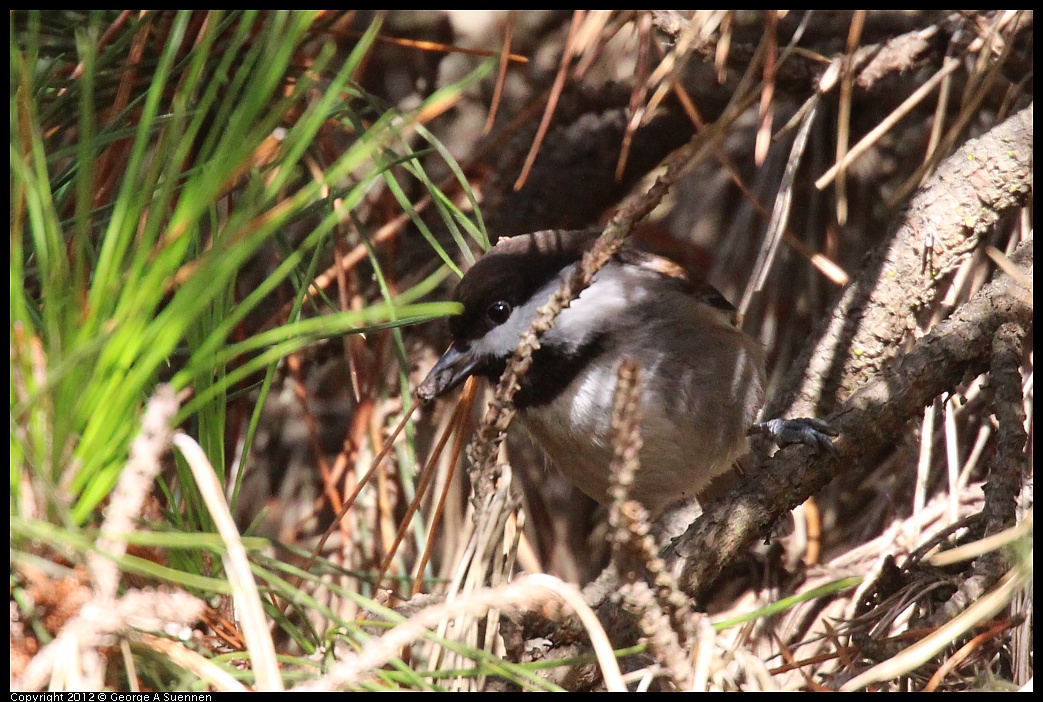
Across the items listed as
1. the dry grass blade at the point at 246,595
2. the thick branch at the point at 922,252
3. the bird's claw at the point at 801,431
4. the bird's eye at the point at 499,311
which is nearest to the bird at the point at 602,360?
the bird's eye at the point at 499,311

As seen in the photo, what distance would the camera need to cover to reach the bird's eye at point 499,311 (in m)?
2.00

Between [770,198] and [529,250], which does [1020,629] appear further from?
[770,198]

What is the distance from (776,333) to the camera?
95.2 inches

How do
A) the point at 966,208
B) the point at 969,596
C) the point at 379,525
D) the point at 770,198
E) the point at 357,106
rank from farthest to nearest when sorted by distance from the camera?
the point at 770,198 → the point at 357,106 → the point at 379,525 → the point at 966,208 → the point at 969,596

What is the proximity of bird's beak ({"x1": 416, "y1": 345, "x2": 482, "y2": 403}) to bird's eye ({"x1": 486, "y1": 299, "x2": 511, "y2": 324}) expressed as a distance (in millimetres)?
87

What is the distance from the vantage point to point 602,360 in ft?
6.55

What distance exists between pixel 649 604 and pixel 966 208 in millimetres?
1264

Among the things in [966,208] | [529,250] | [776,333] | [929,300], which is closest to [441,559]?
[529,250]

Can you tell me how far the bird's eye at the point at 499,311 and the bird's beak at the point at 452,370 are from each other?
0.09 meters

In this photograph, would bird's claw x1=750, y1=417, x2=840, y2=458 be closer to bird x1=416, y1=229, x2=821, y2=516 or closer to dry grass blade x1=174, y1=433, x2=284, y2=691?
bird x1=416, y1=229, x2=821, y2=516

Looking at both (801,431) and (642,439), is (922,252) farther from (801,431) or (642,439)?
(642,439)

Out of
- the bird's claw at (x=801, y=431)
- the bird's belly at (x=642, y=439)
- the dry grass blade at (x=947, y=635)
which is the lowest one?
the bird's belly at (x=642, y=439)

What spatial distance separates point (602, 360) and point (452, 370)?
32cm

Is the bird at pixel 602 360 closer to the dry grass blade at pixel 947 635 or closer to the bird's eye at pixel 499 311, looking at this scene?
the bird's eye at pixel 499 311
